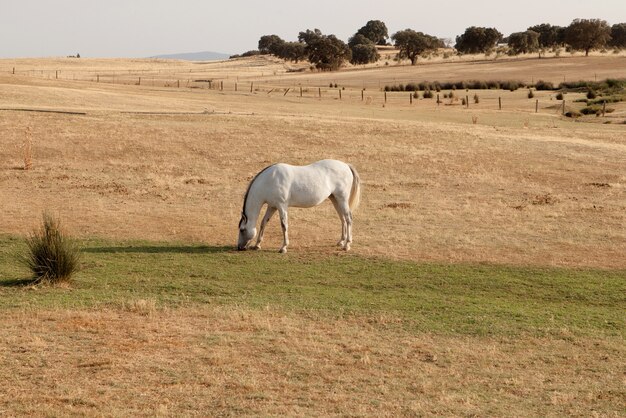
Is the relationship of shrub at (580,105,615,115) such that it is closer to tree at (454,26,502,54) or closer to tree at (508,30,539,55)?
tree at (508,30,539,55)

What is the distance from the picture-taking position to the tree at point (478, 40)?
13888 centimetres

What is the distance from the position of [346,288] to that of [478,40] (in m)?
130

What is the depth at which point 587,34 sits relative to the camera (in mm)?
124500

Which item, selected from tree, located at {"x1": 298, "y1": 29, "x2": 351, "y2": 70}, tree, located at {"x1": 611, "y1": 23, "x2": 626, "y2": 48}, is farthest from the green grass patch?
tree, located at {"x1": 611, "y1": 23, "x2": 626, "y2": 48}

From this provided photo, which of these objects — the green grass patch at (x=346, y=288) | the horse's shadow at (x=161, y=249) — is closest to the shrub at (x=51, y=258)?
the green grass patch at (x=346, y=288)

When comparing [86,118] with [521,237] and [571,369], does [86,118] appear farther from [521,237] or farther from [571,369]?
[571,369]

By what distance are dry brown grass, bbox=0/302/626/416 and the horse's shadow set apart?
15.3 ft

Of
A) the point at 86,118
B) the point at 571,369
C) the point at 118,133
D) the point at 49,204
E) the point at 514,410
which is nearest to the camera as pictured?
the point at 514,410

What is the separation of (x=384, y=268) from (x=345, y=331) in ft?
14.7

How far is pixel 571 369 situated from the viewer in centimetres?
1122

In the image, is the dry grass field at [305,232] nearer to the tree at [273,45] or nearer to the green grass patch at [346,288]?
the green grass patch at [346,288]

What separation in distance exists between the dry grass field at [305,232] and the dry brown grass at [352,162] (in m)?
0.10

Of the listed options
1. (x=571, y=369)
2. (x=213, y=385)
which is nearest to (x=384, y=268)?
(x=571, y=369)

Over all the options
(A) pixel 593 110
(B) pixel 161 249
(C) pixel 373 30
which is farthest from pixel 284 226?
(C) pixel 373 30
